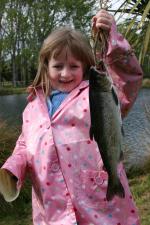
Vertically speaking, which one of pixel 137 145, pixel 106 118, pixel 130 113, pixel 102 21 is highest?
pixel 102 21

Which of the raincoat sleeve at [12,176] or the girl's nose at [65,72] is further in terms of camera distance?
the girl's nose at [65,72]

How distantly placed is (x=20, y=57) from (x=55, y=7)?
671 cm

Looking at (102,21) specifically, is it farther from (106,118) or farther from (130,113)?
(130,113)

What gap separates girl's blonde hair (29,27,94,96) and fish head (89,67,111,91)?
0.60 meters

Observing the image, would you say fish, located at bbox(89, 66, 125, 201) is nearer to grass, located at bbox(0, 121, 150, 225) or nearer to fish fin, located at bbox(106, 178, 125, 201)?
fish fin, located at bbox(106, 178, 125, 201)

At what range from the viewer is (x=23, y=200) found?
20.7 ft

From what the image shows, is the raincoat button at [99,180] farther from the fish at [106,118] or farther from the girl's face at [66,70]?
the girl's face at [66,70]

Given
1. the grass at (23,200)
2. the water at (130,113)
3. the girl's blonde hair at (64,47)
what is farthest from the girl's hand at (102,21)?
the water at (130,113)

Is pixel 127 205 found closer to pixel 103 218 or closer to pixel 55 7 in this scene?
pixel 103 218

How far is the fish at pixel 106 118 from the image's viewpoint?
2029 mm

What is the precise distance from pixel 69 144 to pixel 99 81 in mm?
593

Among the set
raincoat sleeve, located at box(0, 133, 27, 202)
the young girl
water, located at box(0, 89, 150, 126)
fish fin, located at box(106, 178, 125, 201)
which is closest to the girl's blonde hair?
the young girl

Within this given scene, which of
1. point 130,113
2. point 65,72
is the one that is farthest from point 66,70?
point 130,113

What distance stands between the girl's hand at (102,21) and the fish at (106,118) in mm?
327
